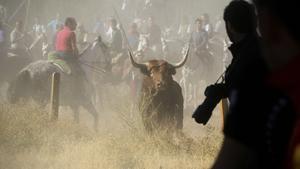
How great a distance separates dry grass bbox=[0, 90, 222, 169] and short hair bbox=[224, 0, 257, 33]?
13.0ft

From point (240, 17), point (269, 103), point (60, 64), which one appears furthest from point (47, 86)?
point (269, 103)

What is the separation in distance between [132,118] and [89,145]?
1.09 m

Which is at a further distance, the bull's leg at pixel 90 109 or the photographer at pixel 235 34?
the bull's leg at pixel 90 109

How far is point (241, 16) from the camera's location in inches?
156

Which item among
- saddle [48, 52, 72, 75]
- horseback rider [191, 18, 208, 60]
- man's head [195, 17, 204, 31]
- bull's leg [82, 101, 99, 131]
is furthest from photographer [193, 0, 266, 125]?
man's head [195, 17, 204, 31]

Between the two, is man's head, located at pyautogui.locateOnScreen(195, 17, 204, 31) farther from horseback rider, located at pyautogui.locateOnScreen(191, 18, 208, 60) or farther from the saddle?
the saddle

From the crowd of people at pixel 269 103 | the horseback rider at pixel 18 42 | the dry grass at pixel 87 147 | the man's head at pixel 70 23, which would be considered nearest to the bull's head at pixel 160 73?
the dry grass at pixel 87 147

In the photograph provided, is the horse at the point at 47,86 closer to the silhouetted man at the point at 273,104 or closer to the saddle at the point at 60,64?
the saddle at the point at 60,64

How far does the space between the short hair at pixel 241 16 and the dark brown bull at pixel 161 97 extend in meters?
5.63

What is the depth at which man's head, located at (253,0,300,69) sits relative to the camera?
1.61m

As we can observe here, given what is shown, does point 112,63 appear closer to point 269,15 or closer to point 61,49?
point 61,49

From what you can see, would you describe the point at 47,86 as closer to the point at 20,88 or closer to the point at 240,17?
the point at 20,88

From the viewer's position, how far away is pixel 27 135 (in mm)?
9430

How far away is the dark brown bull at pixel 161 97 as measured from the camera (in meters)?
9.77
